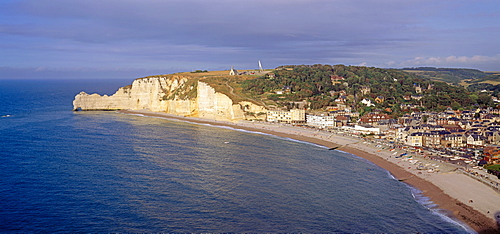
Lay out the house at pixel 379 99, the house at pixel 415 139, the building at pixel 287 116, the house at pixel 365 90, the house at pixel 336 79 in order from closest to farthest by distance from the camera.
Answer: the house at pixel 415 139 < the building at pixel 287 116 < the house at pixel 379 99 < the house at pixel 365 90 < the house at pixel 336 79

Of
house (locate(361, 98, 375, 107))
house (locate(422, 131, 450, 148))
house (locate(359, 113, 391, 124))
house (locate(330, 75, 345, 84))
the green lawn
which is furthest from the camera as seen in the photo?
house (locate(330, 75, 345, 84))

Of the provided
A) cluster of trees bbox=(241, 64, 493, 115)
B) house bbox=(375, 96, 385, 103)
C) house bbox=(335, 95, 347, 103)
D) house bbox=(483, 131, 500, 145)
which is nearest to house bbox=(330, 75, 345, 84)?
cluster of trees bbox=(241, 64, 493, 115)

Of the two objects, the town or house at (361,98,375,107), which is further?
house at (361,98,375,107)

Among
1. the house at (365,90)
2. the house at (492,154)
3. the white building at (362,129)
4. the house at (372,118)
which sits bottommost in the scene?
the house at (492,154)

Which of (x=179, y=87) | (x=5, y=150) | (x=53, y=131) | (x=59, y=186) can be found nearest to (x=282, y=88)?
(x=179, y=87)

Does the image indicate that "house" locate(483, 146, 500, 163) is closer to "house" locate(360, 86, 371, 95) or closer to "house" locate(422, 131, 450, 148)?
"house" locate(422, 131, 450, 148)

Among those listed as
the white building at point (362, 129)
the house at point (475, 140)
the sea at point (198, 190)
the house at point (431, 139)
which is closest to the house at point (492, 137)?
the house at point (475, 140)

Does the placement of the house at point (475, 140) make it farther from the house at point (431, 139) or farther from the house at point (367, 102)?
the house at point (367, 102)
